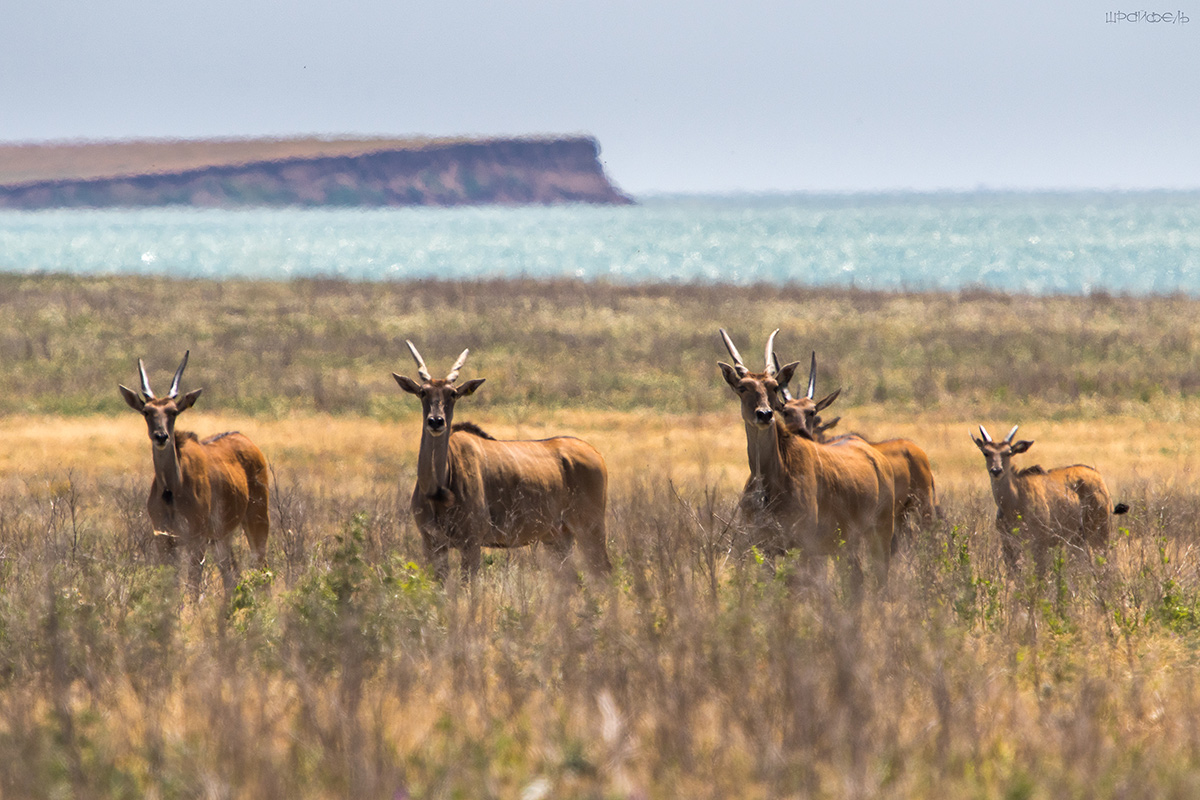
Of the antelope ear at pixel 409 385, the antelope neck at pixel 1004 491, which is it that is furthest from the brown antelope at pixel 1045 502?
the antelope ear at pixel 409 385

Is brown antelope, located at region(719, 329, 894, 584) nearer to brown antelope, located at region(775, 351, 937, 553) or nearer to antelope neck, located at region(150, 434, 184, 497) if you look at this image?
brown antelope, located at region(775, 351, 937, 553)

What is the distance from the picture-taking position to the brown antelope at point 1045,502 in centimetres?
1200

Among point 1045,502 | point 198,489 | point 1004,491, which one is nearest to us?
point 198,489

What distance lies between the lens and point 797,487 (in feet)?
33.2

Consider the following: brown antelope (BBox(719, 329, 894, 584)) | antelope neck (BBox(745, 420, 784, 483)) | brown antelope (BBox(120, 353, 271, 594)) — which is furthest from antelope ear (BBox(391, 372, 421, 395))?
antelope neck (BBox(745, 420, 784, 483))

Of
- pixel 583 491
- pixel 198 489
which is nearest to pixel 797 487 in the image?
pixel 583 491

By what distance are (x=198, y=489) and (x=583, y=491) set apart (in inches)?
134

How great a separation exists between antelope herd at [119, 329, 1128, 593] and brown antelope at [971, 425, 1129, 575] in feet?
0.05

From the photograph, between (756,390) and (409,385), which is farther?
(409,385)

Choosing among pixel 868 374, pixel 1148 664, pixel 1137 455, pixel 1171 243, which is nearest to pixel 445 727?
pixel 1148 664

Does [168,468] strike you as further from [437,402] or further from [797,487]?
[797,487]

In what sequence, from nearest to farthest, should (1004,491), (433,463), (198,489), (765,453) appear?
(765,453) → (433,463) → (198,489) → (1004,491)

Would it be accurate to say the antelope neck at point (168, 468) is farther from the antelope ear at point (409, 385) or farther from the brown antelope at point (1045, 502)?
the brown antelope at point (1045, 502)

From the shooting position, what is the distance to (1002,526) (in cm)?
1188
